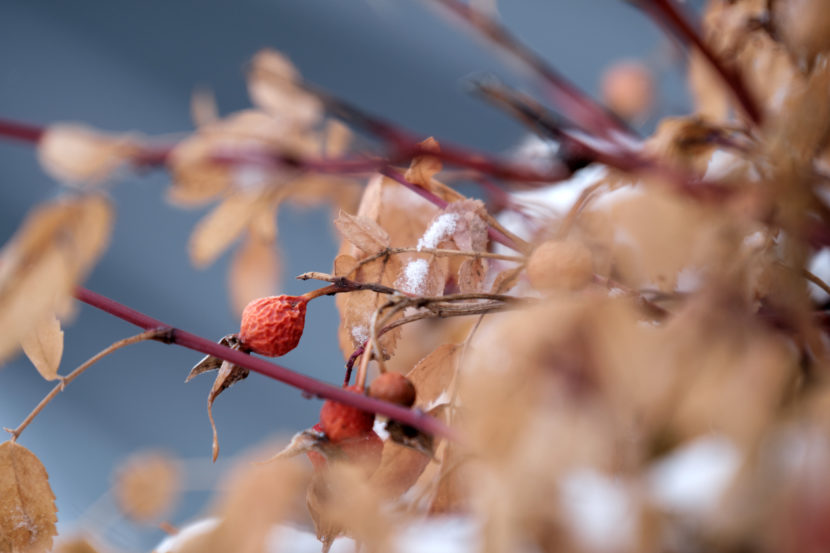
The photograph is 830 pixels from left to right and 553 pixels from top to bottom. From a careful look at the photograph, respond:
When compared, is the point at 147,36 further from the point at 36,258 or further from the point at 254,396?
the point at 36,258

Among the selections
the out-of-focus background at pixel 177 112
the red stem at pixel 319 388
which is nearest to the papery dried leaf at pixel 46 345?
the red stem at pixel 319 388

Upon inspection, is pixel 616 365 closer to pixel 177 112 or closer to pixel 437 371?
pixel 437 371

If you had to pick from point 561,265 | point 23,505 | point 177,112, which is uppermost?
point 177,112

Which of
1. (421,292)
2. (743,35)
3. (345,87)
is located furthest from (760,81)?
(345,87)

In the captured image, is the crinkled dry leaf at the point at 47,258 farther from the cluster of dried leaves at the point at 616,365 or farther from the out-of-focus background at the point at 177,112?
the out-of-focus background at the point at 177,112

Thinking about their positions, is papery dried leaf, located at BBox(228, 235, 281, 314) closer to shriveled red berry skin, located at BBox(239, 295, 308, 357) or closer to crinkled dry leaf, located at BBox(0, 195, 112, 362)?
shriveled red berry skin, located at BBox(239, 295, 308, 357)

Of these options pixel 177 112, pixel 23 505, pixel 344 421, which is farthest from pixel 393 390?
pixel 177 112
